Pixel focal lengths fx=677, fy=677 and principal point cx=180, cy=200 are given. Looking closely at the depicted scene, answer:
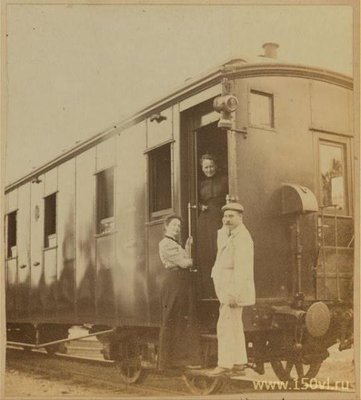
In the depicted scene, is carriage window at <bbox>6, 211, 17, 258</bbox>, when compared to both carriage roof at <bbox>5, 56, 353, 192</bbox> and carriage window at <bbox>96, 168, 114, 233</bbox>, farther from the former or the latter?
carriage window at <bbox>96, 168, 114, 233</bbox>

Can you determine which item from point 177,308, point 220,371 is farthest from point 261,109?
point 220,371

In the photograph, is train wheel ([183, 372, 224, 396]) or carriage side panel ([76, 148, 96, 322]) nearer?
train wheel ([183, 372, 224, 396])

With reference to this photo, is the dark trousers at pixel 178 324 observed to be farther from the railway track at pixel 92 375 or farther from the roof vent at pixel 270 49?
the roof vent at pixel 270 49

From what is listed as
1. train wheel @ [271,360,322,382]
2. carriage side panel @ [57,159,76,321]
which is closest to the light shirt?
train wheel @ [271,360,322,382]

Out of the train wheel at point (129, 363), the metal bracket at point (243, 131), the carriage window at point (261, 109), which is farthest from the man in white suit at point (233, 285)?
the train wheel at point (129, 363)

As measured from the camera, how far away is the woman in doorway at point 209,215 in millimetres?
4492

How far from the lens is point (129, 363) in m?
4.97

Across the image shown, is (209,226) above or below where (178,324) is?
above

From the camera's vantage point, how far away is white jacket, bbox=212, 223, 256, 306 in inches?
167

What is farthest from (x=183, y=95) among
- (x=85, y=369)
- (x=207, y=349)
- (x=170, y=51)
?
(x=85, y=369)

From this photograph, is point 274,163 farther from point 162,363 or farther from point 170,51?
point 162,363

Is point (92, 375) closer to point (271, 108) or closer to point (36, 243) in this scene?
point (36, 243)

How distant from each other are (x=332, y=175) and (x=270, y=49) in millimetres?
966

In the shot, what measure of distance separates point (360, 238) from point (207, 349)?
4.21 ft
